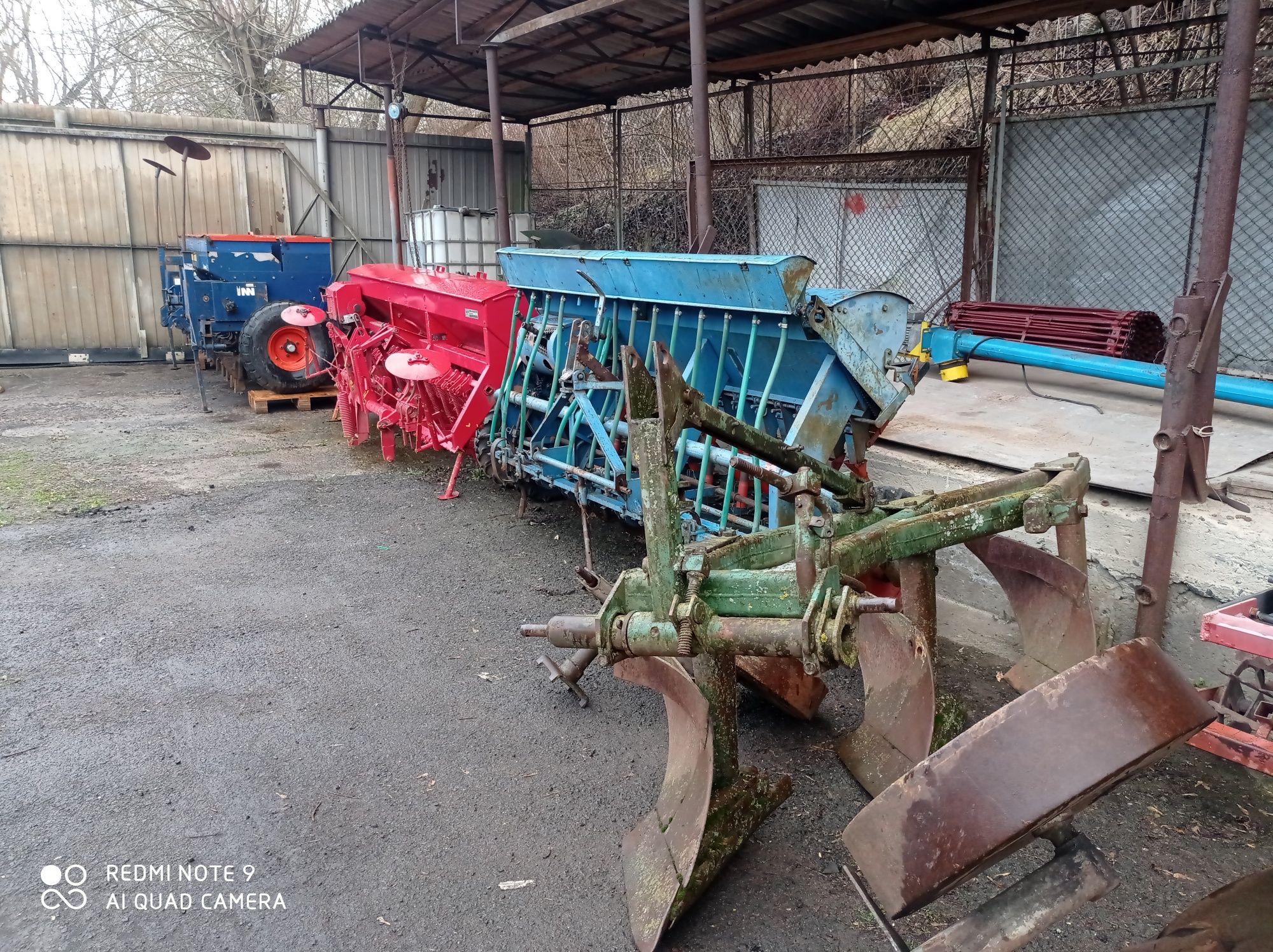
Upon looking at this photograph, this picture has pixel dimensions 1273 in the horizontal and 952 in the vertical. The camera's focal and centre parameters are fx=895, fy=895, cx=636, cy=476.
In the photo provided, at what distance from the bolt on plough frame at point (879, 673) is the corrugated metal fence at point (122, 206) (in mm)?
11299

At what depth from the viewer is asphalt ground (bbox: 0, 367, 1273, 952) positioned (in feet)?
8.02

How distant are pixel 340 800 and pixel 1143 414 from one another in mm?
4189

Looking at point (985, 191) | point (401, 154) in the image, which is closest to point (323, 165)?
point (401, 154)

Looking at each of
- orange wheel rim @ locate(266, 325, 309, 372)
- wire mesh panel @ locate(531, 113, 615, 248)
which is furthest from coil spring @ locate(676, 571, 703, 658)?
wire mesh panel @ locate(531, 113, 615, 248)

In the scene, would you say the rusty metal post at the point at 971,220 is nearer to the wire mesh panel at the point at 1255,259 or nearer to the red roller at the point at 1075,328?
the red roller at the point at 1075,328

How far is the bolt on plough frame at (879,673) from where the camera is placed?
138cm

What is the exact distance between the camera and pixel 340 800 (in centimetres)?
295

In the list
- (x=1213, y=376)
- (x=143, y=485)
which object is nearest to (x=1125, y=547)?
(x=1213, y=376)

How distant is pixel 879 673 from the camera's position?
3000mm

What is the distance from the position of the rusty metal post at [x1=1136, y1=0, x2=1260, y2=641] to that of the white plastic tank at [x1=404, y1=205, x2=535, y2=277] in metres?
8.13

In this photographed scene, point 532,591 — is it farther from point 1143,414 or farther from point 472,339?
point 1143,414

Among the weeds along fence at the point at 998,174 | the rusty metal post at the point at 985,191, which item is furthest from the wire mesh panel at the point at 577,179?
the rusty metal post at the point at 985,191

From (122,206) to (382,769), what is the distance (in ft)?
36.5

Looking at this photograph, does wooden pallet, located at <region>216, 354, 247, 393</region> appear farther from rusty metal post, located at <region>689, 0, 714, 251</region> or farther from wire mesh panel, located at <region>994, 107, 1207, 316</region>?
wire mesh panel, located at <region>994, 107, 1207, 316</region>
